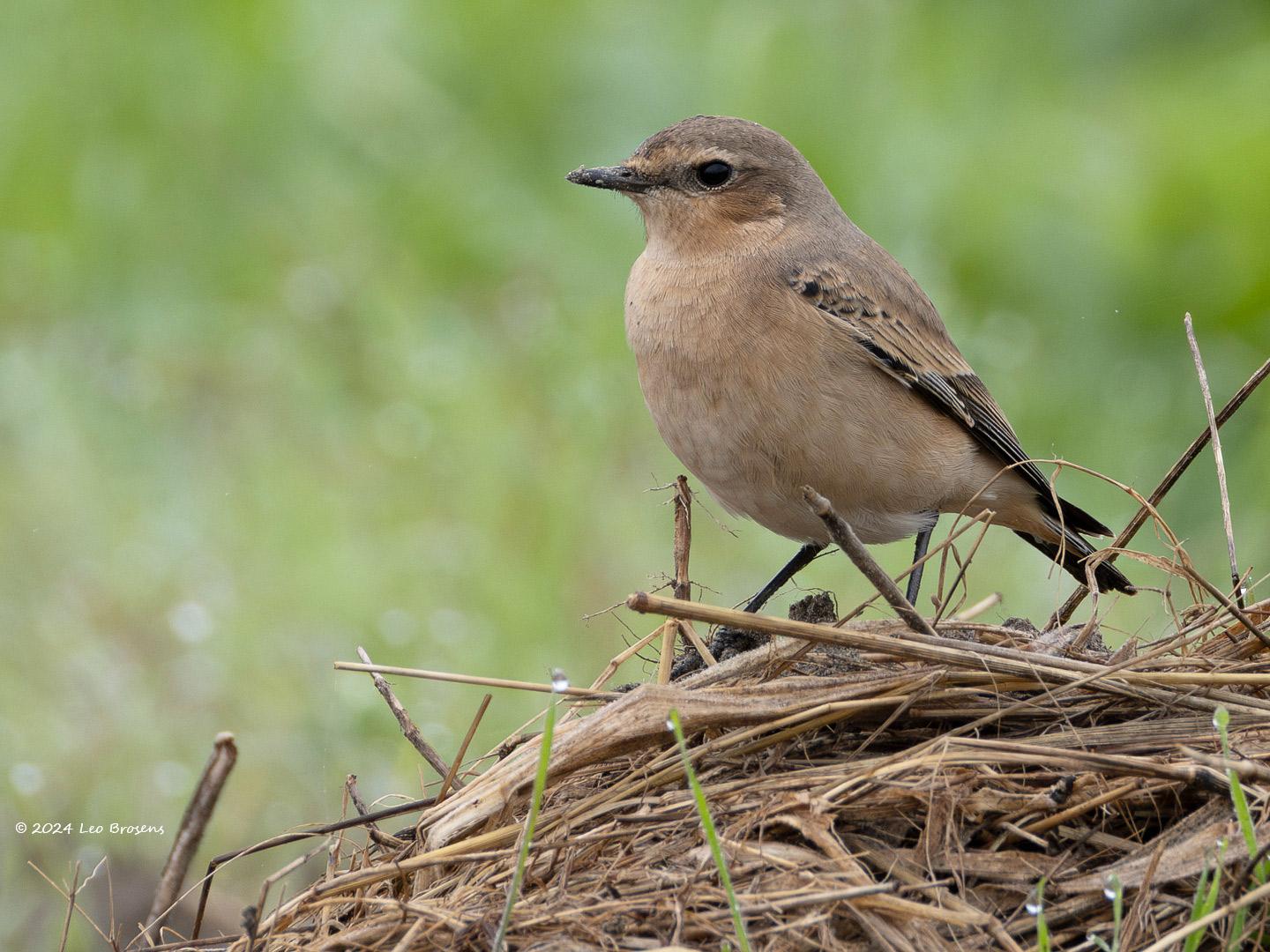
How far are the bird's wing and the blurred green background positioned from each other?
186 cm

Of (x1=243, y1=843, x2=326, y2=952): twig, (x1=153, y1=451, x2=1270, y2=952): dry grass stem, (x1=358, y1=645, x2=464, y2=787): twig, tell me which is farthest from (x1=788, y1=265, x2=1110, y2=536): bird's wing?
(x1=243, y1=843, x2=326, y2=952): twig

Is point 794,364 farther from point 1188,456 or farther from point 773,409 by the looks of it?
point 1188,456

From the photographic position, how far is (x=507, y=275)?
927cm

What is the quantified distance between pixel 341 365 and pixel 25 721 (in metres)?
2.83

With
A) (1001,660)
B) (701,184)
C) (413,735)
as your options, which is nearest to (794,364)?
(701,184)

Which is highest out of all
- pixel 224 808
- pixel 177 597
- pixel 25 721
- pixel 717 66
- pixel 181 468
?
pixel 717 66

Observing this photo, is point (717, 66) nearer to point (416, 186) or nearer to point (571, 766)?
point (416, 186)

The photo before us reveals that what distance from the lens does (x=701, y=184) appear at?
218 inches

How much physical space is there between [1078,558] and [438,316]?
176 inches

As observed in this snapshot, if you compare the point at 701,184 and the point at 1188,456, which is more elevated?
the point at 701,184

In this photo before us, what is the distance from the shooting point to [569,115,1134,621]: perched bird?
16.4 ft

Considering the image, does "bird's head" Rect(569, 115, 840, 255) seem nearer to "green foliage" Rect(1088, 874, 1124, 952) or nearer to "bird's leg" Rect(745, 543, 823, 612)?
"bird's leg" Rect(745, 543, 823, 612)

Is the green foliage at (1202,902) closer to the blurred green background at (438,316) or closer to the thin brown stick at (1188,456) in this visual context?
the thin brown stick at (1188,456)

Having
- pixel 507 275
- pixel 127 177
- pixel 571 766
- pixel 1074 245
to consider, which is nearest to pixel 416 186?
pixel 507 275
